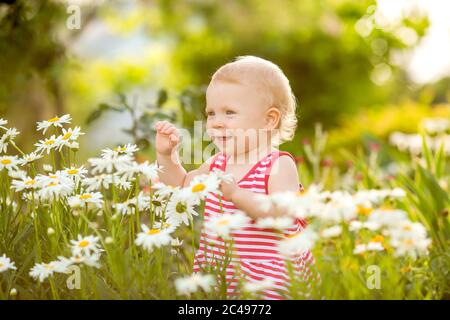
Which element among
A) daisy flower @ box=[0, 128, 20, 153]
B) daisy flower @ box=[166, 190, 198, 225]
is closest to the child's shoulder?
daisy flower @ box=[166, 190, 198, 225]

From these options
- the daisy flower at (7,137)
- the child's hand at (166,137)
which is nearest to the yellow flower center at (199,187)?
the child's hand at (166,137)

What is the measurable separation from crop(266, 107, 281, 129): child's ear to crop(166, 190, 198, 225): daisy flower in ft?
1.63

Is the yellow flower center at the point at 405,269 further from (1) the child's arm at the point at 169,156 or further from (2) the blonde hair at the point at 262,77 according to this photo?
(1) the child's arm at the point at 169,156

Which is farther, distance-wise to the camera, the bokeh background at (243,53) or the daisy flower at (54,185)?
the bokeh background at (243,53)

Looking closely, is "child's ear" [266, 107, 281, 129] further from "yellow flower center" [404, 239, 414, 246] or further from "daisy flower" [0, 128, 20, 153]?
"daisy flower" [0, 128, 20, 153]

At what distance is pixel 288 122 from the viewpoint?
7.75 feet

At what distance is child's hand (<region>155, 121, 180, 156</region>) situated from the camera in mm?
2227

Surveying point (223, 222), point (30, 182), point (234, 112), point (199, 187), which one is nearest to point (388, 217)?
point (223, 222)

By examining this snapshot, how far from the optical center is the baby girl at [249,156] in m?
2.02

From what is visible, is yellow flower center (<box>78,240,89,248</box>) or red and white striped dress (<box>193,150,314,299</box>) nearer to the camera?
yellow flower center (<box>78,240,89,248</box>)

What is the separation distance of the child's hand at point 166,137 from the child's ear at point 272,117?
1.10 feet
